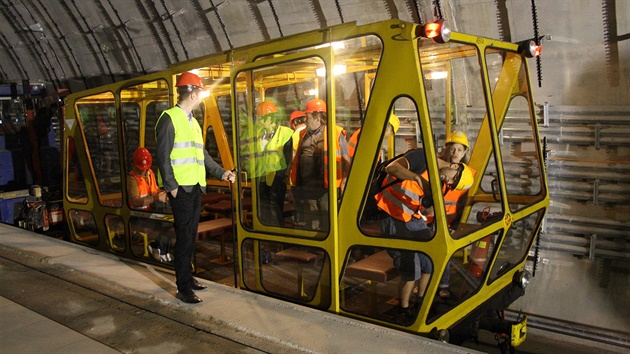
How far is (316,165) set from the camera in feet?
12.9

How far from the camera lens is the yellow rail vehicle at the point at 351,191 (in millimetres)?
3414

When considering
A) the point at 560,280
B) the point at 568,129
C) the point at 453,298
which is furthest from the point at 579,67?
the point at 453,298

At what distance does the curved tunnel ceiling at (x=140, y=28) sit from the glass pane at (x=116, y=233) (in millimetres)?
3933

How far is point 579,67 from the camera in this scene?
224 inches

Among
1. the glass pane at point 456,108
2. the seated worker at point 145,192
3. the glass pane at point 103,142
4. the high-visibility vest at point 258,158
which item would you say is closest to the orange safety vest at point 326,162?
the high-visibility vest at point 258,158

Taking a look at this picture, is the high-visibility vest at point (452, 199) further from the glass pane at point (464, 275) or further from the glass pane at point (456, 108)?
the glass pane at point (464, 275)

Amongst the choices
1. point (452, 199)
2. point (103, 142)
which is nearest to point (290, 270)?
point (452, 199)

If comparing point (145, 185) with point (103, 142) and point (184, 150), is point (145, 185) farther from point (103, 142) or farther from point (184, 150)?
point (184, 150)

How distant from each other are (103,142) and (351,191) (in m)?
3.50

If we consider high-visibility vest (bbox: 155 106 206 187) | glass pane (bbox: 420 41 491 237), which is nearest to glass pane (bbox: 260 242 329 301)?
high-visibility vest (bbox: 155 106 206 187)

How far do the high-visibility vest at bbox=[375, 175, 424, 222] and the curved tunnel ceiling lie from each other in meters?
3.08

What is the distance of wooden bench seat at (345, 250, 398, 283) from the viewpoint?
12.2 feet

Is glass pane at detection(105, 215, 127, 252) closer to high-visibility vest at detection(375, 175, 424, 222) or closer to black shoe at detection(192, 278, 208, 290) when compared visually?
black shoe at detection(192, 278, 208, 290)

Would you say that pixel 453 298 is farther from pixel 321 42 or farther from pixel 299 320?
pixel 321 42
